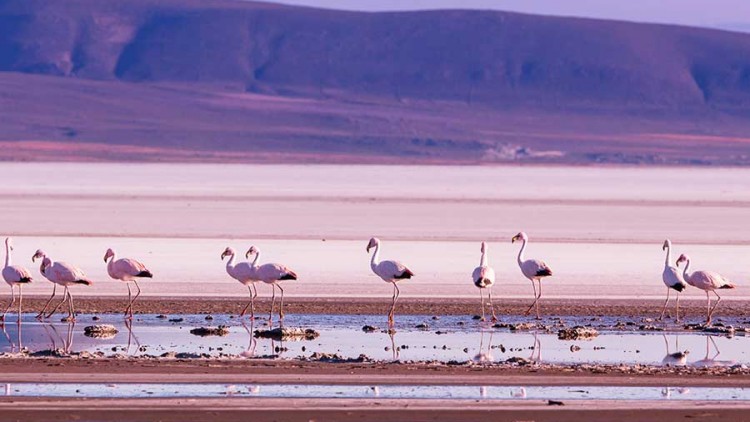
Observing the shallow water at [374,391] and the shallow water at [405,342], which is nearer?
the shallow water at [374,391]

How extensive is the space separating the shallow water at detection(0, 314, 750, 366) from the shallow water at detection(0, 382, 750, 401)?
1647 mm

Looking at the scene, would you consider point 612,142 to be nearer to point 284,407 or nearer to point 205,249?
point 205,249

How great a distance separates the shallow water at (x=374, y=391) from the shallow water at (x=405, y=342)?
5.40 feet

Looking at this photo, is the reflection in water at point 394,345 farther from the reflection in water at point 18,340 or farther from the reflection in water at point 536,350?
the reflection in water at point 18,340

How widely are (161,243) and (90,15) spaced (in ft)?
531

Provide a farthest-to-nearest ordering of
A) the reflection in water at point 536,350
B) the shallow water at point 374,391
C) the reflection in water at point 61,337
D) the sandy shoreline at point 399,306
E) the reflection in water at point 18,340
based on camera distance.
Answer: the sandy shoreline at point 399,306 < the reflection in water at point 61,337 < the reflection in water at point 18,340 < the reflection in water at point 536,350 < the shallow water at point 374,391

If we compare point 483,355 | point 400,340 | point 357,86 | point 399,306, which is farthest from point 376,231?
point 357,86

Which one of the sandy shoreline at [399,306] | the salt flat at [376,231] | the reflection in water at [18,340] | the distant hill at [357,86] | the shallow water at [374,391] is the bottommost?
the shallow water at [374,391]

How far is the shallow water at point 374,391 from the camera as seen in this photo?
430 inches

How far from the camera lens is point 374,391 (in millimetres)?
11258

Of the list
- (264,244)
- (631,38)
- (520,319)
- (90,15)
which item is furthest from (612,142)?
(520,319)

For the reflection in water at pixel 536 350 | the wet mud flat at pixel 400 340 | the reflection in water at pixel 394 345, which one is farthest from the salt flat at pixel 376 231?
the reflection in water at pixel 536 350

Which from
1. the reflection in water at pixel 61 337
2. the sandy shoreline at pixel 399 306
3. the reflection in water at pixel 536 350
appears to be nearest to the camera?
the reflection in water at pixel 536 350

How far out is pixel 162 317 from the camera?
53.8 feet
